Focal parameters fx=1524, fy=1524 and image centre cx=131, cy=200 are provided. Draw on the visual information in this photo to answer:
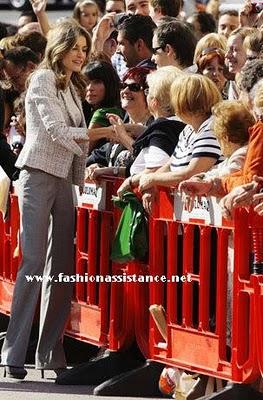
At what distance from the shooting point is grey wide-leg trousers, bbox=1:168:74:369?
33.6 feet

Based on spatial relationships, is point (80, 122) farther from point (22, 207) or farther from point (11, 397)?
point (11, 397)

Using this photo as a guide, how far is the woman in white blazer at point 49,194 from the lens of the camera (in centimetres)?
1019

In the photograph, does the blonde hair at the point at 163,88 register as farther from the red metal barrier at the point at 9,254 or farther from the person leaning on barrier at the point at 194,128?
the red metal barrier at the point at 9,254

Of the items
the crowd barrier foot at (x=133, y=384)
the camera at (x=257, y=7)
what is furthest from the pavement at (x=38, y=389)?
the camera at (x=257, y=7)

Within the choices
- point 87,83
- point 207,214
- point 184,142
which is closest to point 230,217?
point 207,214

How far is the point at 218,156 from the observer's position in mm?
9125

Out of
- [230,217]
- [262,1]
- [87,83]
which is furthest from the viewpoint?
[262,1]

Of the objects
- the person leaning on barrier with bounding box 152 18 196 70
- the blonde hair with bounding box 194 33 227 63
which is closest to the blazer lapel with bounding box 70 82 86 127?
the person leaning on barrier with bounding box 152 18 196 70

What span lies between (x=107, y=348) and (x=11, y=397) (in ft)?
2.65

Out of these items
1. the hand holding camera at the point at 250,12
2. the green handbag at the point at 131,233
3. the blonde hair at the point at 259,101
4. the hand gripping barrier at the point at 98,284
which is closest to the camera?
the blonde hair at the point at 259,101

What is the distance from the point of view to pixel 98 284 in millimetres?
10273

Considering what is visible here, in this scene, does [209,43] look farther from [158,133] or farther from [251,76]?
[251,76]

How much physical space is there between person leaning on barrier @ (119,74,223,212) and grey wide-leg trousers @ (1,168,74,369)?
1.26m

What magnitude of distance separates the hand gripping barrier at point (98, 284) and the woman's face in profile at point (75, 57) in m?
0.80
